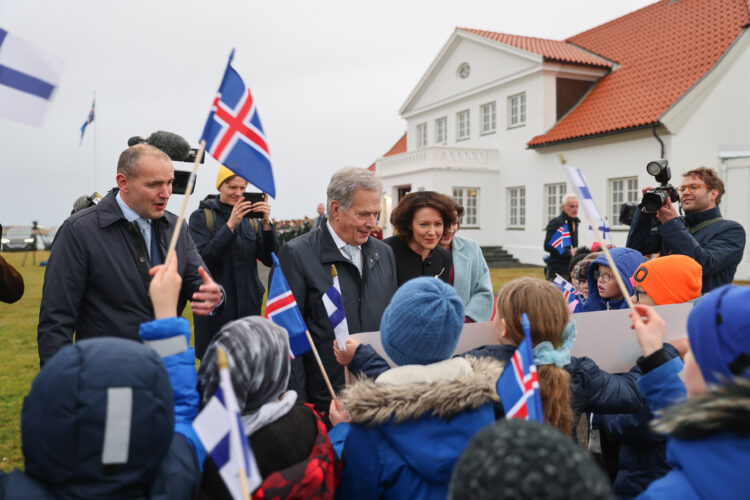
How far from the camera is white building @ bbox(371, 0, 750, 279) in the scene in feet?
54.9

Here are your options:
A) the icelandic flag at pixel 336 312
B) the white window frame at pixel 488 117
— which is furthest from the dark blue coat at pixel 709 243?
the white window frame at pixel 488 117

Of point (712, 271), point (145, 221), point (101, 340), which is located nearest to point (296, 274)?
point (145, 221)

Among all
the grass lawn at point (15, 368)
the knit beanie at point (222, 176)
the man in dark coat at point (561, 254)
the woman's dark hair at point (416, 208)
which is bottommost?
the grass lawn at point (15, 368)

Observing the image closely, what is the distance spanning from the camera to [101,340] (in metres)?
1.33

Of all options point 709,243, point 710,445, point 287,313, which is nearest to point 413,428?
point 710,445

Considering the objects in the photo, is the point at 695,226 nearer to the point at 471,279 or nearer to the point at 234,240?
the point at 471,279

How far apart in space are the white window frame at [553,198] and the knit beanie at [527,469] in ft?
68.0

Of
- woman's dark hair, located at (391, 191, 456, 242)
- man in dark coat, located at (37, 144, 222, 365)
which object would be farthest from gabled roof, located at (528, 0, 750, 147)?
man in dark coat, located at (37, 144, 222, 365)

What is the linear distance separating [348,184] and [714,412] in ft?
7.08

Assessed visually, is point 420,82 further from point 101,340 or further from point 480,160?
point 101,340

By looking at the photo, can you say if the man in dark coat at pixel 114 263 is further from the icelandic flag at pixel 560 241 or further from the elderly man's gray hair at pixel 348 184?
the icelandic flag at pixel 560 241

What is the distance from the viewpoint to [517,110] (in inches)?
891

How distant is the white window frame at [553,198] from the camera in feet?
67.5

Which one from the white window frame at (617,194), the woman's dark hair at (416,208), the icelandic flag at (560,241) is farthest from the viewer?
the white window frame at (617,194)
